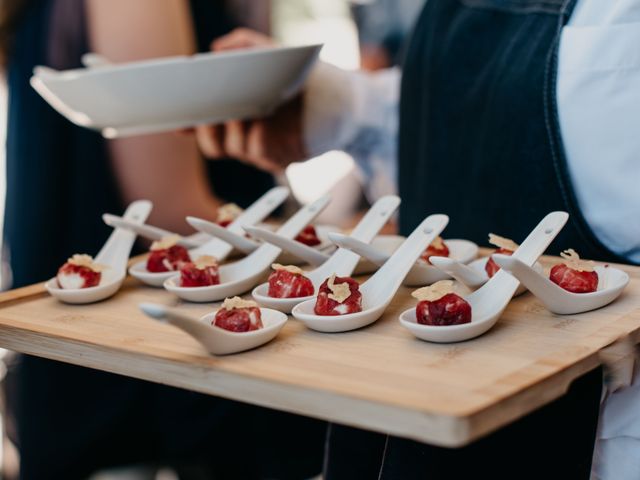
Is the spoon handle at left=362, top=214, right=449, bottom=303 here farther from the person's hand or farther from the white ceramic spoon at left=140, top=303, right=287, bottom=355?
the person's hand

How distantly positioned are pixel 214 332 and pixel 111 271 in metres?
0.35

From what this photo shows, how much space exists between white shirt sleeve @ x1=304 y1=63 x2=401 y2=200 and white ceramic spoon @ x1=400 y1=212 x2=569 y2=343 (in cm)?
82

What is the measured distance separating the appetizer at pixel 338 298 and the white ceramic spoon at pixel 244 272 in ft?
0.49

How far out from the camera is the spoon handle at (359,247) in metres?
0.90

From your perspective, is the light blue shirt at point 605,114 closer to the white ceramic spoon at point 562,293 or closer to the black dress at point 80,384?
the white ceramic spoon at point 562,293

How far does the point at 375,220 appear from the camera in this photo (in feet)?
3.36

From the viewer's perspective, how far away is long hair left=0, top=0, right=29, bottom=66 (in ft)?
6.31

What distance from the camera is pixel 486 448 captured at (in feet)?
2.62

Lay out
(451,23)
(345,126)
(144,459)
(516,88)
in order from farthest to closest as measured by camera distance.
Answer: (144,459)
(345,126)
(451,23)
(516,88)

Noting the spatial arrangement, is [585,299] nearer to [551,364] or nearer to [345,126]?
[551,364]

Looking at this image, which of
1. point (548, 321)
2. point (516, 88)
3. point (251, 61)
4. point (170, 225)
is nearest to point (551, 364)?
point (548, 321)

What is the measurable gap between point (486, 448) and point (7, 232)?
1.46m

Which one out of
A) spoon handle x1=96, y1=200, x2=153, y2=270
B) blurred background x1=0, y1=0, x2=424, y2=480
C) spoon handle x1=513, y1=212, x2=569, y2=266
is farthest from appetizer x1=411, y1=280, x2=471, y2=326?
blurred background x1=0, y1=0, x2=424, y2=480

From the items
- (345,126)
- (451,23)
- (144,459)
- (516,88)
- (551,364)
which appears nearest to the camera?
(551,364)
